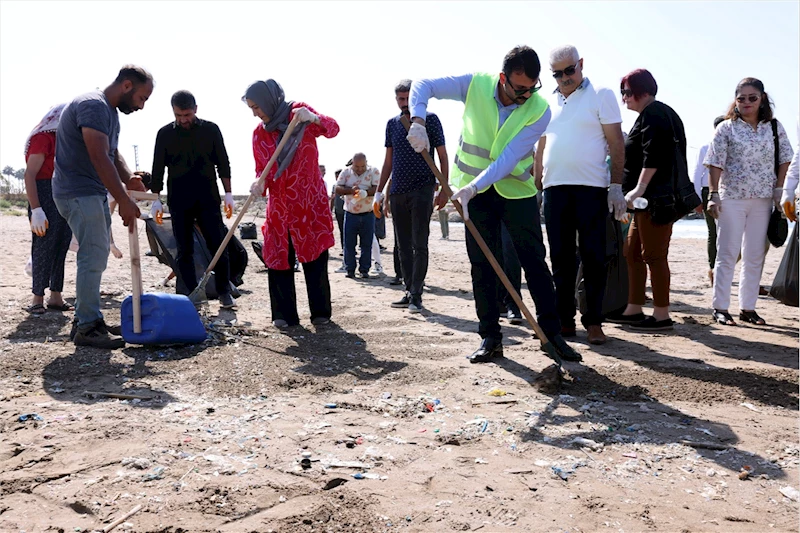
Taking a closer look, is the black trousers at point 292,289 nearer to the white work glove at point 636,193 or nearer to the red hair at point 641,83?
the white work glove at point 636,193

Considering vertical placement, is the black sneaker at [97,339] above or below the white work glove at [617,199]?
below

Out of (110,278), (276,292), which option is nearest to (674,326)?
(276,292)

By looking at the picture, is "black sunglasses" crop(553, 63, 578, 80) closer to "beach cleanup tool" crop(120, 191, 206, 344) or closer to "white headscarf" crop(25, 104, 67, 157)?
"beach cleanup tool" crop(120, 191, 206, 344)

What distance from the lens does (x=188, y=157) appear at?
6.16m

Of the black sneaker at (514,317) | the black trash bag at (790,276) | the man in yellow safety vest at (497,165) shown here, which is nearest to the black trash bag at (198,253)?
the black sneaker at (514,317)

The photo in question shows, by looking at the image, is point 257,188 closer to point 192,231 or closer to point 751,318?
point 192,231

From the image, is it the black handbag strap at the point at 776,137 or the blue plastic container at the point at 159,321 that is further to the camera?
the black handbag strap at the point at 776,137

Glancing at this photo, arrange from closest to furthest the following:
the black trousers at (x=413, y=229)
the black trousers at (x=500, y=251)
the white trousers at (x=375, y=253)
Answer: the black trousers at (x=500, y=251) → the black trousers at (x=413, y=229) → the white trousers at (x=375, y=253)

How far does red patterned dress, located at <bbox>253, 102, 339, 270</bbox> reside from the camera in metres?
5.40

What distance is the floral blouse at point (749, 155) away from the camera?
566 cm

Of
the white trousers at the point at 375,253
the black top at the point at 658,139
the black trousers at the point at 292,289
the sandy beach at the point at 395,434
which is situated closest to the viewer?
the sandy beach at the point at 395,434

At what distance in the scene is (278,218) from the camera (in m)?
5.51

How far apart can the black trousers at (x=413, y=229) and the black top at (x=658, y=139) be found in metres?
1.72

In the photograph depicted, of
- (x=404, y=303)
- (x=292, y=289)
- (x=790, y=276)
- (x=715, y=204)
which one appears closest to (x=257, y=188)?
(x=292, y=289)
